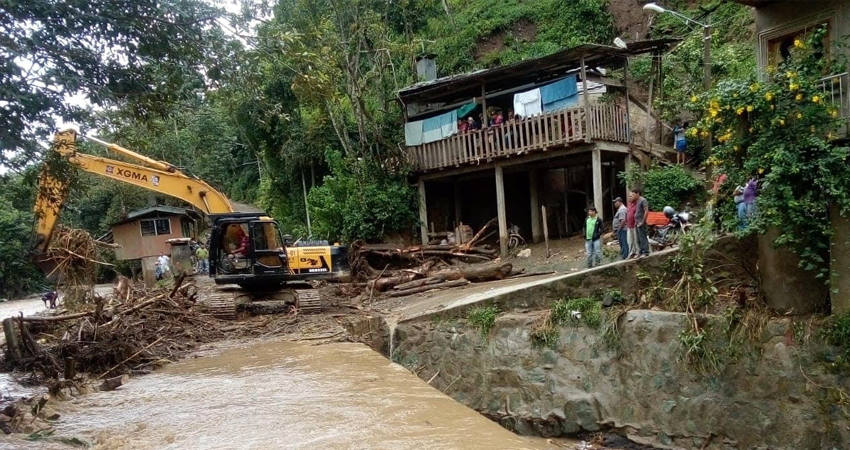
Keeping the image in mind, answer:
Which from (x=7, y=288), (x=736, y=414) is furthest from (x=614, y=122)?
(x=7, y=288)

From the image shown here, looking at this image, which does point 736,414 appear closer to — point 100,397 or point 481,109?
point 100,397

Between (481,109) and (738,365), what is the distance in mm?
13137

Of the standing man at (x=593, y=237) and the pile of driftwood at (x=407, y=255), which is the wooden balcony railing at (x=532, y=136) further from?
the standing man at (x=593, y=237)

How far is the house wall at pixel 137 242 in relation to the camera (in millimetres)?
28969

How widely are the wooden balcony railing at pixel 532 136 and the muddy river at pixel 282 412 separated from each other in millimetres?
9081

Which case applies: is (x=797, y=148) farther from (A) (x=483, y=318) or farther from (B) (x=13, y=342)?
(B) (x=13, y=342)

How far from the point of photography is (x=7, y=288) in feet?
125

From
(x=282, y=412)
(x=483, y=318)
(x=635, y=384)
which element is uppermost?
(x=483, y=318)

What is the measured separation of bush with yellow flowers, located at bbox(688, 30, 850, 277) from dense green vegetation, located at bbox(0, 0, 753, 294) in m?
5.18

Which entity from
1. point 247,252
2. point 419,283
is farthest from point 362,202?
point 247,252

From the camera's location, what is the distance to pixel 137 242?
29062 mm

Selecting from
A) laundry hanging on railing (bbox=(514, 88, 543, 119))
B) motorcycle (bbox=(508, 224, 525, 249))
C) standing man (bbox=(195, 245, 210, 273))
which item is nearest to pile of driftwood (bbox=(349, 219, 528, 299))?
motorcycle (bbox=(508, 224, 525, 249))

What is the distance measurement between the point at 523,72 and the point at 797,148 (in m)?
10.8

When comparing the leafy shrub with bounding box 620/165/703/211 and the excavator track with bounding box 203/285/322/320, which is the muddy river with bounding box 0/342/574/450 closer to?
the excavator track with bounding box 203/285/322/320
